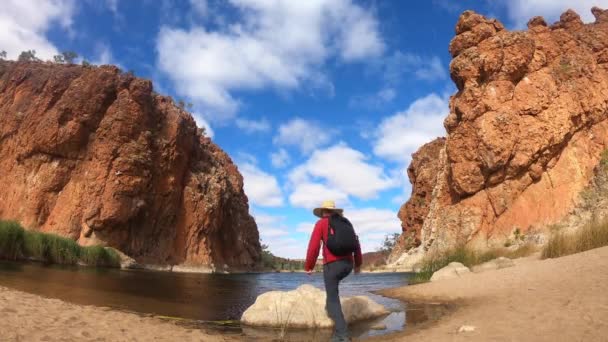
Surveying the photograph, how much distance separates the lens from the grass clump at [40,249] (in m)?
22.5

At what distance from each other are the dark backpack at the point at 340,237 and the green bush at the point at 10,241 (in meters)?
22.9

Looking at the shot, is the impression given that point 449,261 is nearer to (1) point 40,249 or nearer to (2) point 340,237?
(2) point 340,237

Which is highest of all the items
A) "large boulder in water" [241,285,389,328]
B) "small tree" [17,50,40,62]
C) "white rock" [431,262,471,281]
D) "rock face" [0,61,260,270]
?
"small tree" [17,50,40,62]

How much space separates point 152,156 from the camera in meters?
50.1

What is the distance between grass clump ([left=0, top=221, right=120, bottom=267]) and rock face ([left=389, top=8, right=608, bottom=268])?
33276mm

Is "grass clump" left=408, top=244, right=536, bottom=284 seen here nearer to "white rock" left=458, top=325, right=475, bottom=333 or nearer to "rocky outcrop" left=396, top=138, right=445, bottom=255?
"white rock" left=458, top=325, right=475, bottom=333

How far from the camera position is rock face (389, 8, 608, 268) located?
38562mm

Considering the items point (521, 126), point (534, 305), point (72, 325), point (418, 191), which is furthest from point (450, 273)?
point (418, 191)

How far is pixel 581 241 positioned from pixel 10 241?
26987 mm

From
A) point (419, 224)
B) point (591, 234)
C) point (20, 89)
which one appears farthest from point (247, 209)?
point (591, 234)

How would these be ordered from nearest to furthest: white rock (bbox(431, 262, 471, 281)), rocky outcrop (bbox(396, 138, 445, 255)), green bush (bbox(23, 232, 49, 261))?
white rock (bbox(431, 262, 471, 281)) < green bush (bbox(23, 232, 49, 261)) < rocky outcrop (bbox(396, 138, 445, 255))

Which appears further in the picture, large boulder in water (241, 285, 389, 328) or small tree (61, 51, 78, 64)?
small tree (61, 51, 78, 64)

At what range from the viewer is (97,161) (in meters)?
45.8

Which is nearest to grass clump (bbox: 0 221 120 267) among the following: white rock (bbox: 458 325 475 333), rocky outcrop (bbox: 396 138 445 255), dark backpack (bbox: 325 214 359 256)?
dark backpack (bbox: 325 214 359 256)
